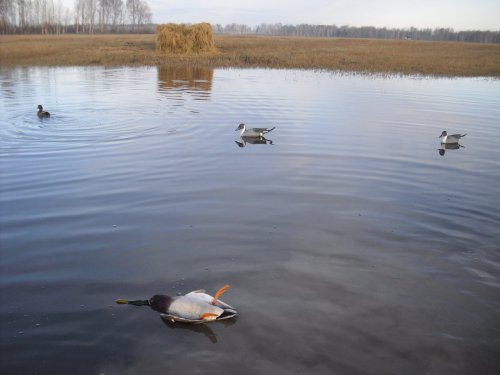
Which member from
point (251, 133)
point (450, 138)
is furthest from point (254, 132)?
point (450, 138)

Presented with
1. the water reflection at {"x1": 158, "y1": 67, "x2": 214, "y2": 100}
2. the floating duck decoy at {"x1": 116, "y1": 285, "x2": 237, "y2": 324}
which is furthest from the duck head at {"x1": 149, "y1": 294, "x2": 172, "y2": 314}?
the water reflection at {"x1": 158, "y1": 67, "x2": 214, "y2": 100}

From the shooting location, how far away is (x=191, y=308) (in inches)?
191

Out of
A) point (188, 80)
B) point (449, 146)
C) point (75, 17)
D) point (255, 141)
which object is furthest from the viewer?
point (75, 17)

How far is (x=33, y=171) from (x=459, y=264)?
337 inches

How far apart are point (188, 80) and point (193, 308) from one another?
24.8 m

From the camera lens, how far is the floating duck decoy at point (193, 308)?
484 cm

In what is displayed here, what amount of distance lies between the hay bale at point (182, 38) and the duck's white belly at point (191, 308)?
4617cm

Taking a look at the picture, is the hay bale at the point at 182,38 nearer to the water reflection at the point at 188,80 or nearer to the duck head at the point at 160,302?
the water reflection at the point at 188,80

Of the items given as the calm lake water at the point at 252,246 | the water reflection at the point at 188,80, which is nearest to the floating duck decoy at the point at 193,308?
the calm lake water at the point at 252,246

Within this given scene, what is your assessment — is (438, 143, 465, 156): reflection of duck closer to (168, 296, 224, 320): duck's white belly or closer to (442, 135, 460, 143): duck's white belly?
(442, 135, 460, 143): duck's white belly

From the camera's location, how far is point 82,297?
536 centimetres

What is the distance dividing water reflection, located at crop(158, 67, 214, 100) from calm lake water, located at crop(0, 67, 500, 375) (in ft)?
27.8

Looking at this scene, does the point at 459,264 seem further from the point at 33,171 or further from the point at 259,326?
the point at 33,171

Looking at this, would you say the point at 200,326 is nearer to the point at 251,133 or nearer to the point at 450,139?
the point at 251,133
